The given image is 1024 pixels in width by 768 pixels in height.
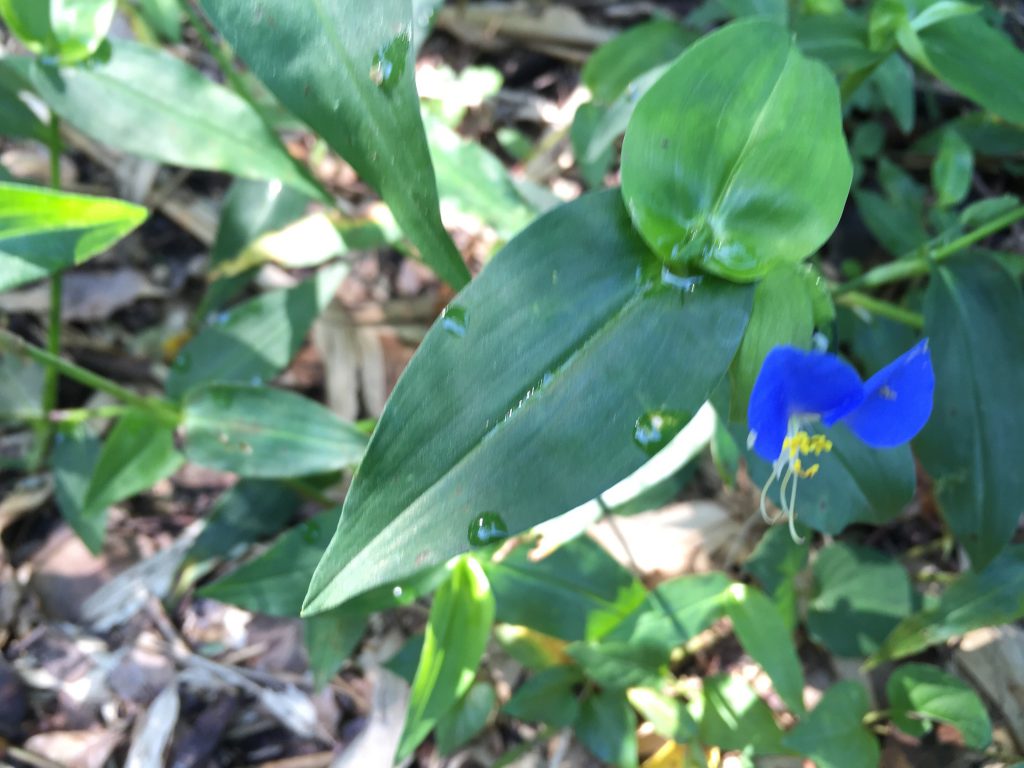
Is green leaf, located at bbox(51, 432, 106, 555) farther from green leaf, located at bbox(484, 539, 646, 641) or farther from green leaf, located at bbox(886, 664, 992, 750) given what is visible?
green leaf, located at bbox(886, 664, 992, 750)

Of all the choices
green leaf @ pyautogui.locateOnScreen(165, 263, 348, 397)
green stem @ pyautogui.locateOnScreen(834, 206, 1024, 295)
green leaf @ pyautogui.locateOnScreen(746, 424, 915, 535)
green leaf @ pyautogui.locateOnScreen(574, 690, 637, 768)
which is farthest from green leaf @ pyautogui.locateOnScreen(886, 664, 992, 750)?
green leaf @ pyautogui.locateOnScreen(165, 263, 348, 397)

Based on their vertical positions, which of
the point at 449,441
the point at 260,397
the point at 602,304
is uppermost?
the point at 602,304

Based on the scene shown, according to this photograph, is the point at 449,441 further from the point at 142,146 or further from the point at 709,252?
the point at 142,146

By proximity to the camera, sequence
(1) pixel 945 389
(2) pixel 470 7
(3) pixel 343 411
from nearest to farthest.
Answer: (1) pixel 945 389
(3) pixel 343 411
(2) pixel 470 7

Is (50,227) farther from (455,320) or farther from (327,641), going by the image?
(327,641)

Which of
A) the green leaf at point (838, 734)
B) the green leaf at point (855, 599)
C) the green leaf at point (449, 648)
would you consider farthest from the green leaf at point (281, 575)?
the green leaf at point (855, 599)

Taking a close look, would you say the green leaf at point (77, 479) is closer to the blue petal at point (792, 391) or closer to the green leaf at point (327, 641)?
the green leaf at point (327, 641)

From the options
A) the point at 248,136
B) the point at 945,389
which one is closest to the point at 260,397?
the point at 248,136
